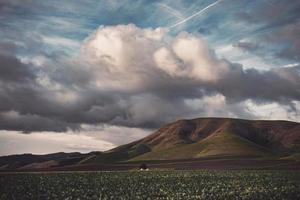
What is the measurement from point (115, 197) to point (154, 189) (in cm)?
951

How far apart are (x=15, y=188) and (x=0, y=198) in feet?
31.8

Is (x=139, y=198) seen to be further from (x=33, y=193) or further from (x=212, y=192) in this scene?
(x=33, y=193)

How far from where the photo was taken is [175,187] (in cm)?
5425

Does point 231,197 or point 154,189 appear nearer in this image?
point 231,197

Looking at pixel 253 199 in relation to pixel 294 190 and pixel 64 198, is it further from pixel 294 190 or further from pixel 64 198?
pixel 64 198

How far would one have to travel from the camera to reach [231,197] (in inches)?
1698

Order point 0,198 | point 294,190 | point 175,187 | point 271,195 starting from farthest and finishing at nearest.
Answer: point 175,187 → point 294,190 → point 271,195 → point 0,198

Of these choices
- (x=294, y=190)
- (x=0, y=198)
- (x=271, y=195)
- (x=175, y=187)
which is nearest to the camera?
(x=0, y=198)

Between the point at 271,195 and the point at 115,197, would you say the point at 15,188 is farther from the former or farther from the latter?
the point at 271,195

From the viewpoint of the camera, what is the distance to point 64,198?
136 feet

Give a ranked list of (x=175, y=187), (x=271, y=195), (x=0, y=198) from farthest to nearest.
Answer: (x=175, y=187) < (x=271, y=195) < (x=0, y=198)

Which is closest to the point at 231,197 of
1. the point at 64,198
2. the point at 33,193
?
the point at 64,198

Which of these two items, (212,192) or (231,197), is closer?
(231,197)

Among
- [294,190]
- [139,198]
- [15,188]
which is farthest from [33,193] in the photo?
[294,190]
